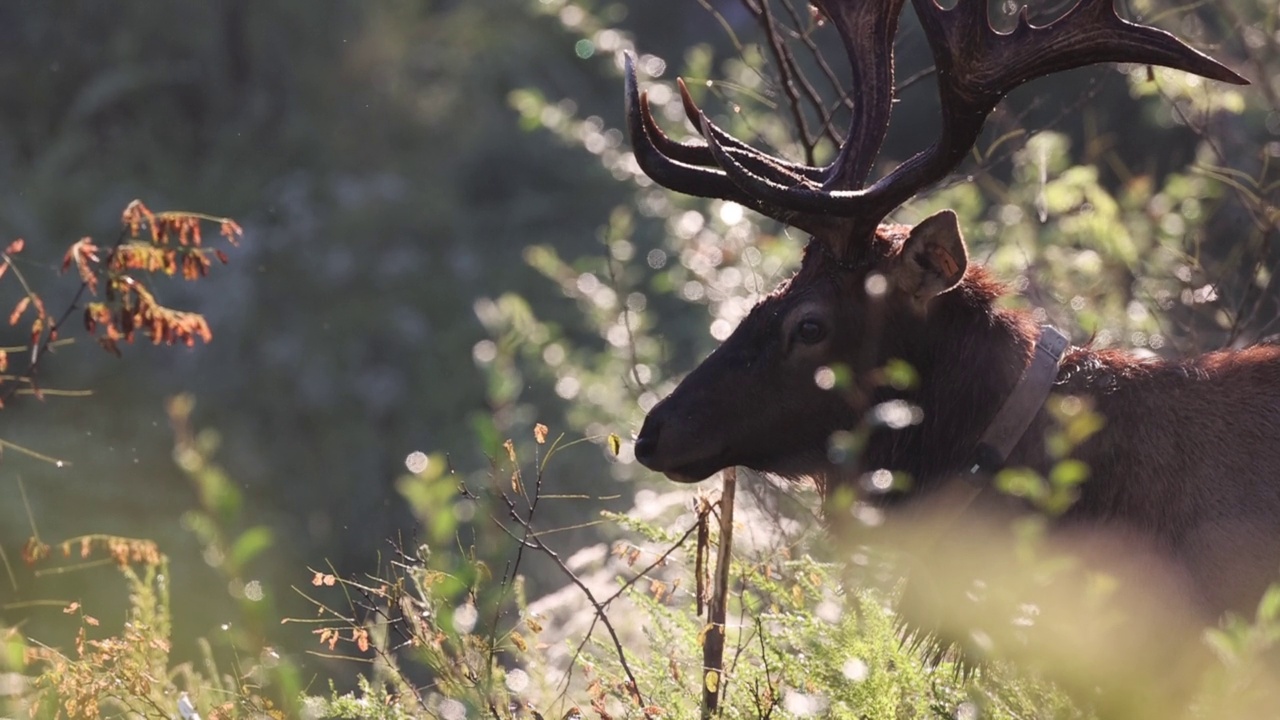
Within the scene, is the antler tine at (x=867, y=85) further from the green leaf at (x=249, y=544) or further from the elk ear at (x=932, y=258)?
the green leaf at (x=249, y=544)

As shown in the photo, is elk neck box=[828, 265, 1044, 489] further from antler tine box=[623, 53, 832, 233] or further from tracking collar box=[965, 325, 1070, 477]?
antler tine box=[623, 53, 832, 233]

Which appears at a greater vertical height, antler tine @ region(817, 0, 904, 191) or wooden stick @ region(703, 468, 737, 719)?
antler tine @ region(817, 0, 904, 191)

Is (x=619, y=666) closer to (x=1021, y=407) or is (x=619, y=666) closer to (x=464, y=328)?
(x=1021, y=407)

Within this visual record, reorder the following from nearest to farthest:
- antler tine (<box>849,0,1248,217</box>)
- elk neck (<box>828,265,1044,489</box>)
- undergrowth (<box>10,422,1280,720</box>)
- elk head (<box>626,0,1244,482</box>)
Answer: undergrowth (<box>10,422,1280,720</box>)
antler tine (<box>849,0,1248,217</box>)
elk head (<box>626,0,1244,482</box>)
elk neck (<box>828,265,1044,489</box>)

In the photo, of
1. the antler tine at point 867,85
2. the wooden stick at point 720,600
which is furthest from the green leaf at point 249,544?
the antler tine at point 867,85

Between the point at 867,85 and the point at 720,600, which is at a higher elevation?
the point at 867,85

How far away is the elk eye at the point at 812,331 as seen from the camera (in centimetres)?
399

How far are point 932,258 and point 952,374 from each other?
0.32m

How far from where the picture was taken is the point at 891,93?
14.3 feet

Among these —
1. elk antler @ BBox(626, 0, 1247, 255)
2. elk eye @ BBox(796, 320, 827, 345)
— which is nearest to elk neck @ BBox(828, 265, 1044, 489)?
elk eye @ BBox(796, 320, 827, 345)

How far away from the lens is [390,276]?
72.5 ft

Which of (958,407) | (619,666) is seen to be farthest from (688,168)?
(619,666)

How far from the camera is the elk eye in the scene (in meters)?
3.99

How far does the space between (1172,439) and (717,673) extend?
1263mm
